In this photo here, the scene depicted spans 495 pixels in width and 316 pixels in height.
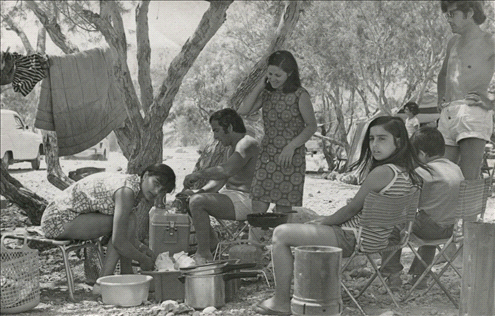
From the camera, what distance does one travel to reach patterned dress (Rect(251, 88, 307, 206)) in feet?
18.4

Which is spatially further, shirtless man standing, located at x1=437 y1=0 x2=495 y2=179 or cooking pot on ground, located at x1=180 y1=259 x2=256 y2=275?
shirtless man standing, located at x1=437 y1=0 x2=495 y2=179

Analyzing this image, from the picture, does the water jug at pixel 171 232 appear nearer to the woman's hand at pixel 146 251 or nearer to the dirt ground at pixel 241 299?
the woman's hand at pixel 146 251

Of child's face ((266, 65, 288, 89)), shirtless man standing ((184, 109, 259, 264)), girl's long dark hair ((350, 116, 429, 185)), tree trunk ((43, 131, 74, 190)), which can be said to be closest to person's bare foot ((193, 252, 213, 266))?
shirtless man standing ((184, 109, 259, 264))

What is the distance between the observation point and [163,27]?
416ft

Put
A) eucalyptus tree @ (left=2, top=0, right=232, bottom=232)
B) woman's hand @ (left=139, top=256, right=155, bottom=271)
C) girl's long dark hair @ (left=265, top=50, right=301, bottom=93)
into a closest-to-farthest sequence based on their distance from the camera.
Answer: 1. woman's hand @ (left=139, top=256, right=155, bottom=271)
2. girl's long dark hair @ (left=265, top=50, right=301, bottom=93)
3. eucalyptus tree @ (left=2, top=0, right=232, bottom=232)

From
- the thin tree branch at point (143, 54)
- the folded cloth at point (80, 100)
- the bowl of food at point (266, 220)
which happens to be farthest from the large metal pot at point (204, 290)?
the thin tree branch at point (143, 54)

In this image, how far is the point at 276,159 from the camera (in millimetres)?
5629

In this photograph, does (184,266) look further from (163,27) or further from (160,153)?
(163,27)

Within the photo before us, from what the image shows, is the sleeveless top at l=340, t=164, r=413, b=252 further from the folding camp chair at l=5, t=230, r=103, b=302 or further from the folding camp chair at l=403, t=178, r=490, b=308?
the folding camp chair at l=5, t=230, r=103, b=302

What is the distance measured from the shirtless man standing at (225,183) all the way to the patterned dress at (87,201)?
600 mm

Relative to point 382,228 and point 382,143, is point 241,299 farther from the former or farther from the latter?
point 382,143

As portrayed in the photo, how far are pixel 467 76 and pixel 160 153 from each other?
3.21 m

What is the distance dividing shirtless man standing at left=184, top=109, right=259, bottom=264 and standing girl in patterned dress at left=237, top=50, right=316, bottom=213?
0.13 m

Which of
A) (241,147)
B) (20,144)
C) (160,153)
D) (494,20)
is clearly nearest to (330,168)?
(494,20)
